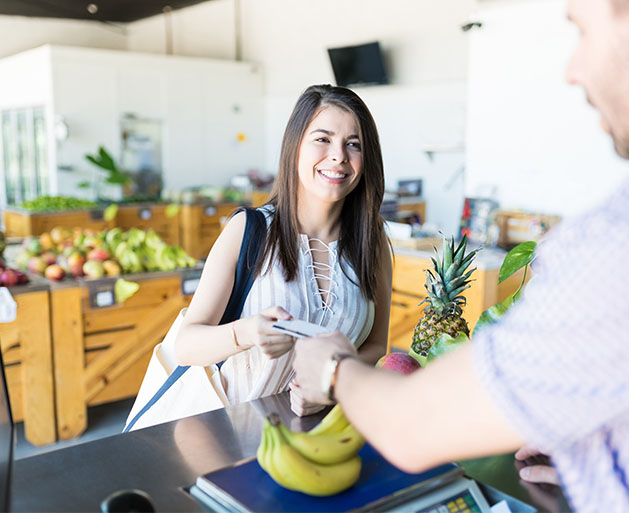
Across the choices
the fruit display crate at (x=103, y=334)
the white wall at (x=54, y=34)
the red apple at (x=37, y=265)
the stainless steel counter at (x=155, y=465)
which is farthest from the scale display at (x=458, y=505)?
the white wall at (x=54, y=34)

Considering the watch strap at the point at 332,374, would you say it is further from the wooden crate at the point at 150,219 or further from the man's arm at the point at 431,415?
the wooden crate at the point at 150,219

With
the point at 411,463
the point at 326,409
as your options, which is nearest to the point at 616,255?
the point at 411,463

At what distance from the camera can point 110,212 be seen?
710 cm

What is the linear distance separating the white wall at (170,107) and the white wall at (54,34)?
4.11 m

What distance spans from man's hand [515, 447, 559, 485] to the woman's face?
839 mm

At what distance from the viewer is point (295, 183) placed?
188cm

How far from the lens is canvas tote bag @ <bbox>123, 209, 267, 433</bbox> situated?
1.73 meters

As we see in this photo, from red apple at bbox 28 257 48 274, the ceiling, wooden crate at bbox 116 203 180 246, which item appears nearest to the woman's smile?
red apple at bbox 28 257 48 274

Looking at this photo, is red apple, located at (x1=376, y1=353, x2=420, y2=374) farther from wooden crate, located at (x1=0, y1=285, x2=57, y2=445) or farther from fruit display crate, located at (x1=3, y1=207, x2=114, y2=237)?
fruit display crate, located at (x1=3, y1=207, x2=114, y2=237)

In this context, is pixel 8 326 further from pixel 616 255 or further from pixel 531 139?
pixel 531 139

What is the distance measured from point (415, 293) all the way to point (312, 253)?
2.56 meters

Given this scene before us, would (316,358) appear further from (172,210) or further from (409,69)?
(409,69)

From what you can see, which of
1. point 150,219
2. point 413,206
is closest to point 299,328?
point 150,219

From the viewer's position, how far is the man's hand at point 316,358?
3.27 ft
